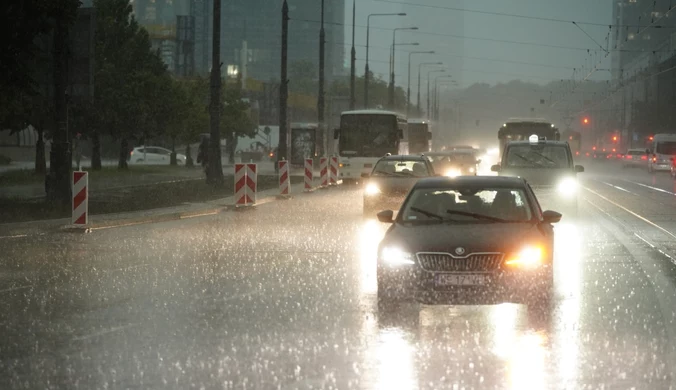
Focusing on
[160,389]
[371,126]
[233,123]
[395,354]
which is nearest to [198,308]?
[395,354]

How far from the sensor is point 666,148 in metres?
72.2

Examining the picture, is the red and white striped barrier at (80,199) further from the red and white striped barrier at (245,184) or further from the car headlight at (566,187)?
the car headlight at (566,187)

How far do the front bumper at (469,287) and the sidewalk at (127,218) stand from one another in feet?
38.5

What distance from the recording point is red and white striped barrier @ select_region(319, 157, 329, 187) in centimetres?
4775

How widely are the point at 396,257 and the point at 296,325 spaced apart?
1.15 m

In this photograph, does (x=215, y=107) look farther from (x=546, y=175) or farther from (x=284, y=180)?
(x=546, y=175)

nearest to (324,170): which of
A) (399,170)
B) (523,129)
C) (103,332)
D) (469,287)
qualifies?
(523,129)

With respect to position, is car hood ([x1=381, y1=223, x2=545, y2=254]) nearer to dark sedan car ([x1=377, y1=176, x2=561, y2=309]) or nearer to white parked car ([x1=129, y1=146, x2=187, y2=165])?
dark sedan car ([x1=377, y1=176, x2=561, y2=309])

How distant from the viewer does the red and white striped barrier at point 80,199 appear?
2369 centimetres

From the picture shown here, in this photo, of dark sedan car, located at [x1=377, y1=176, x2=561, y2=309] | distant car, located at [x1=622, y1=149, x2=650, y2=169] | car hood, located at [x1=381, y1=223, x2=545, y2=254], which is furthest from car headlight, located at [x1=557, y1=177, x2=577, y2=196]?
distant car, located at [x1=622, y1=149, x2=650, y2=169]

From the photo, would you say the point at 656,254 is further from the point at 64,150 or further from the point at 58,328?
the point at 64,150

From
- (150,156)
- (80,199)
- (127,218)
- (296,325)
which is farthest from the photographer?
(150,156)

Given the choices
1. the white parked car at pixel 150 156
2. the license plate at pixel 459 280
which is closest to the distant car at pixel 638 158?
the white parked car at pixel 150 156

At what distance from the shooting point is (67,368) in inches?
354
